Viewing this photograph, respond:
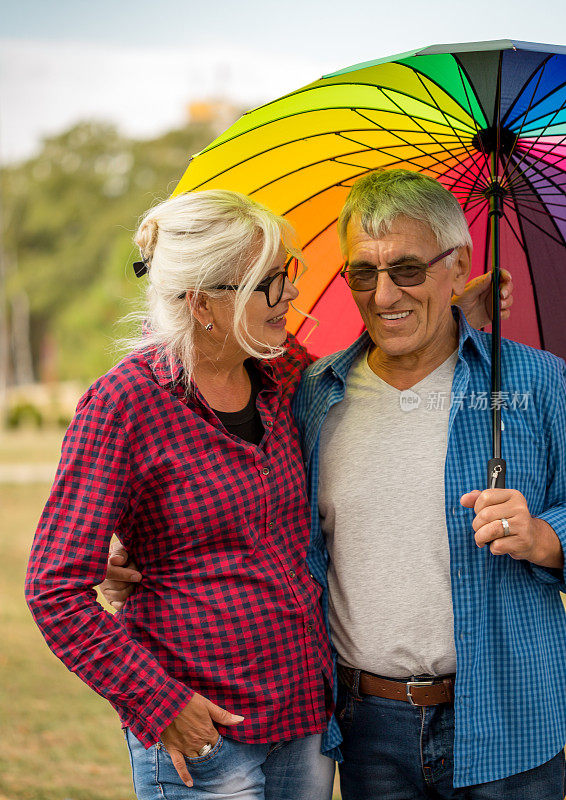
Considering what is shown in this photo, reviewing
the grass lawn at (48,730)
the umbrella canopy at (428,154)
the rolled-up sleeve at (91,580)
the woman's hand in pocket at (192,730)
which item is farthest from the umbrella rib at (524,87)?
the grass lawn at (48,730)

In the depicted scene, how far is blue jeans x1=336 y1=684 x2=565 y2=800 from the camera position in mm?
2152

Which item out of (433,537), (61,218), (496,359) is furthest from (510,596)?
(61,218)

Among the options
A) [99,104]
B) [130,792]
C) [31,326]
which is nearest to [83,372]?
[31,326]

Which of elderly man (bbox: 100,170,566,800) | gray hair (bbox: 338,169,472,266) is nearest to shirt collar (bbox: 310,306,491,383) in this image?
elderly man (bbox: 100,170,566,800)

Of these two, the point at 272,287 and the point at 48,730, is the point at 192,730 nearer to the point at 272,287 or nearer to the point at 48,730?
the point at 272,287

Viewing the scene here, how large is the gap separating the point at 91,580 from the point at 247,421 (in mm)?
596

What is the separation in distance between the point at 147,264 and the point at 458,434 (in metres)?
0.95

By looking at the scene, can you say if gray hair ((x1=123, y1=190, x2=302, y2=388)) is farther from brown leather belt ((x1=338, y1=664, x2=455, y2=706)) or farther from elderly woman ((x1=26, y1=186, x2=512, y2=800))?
brown leather belt ((x1=338, y1=664, x2=455, y2=706))

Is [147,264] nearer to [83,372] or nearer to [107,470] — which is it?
[107,470]

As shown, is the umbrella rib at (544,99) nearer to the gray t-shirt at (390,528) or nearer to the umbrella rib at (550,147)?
the umbrella rib at (550,147)

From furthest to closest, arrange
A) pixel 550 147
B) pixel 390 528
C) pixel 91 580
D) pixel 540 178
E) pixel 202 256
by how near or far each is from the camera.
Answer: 1. pixel 540 178
2. pixel 550 147
3. pixel 390 528
4. pixel 202 256
5. pixel 91 580

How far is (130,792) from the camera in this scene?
4.38 meters

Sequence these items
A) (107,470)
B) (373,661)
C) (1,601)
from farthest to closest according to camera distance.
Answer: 1. (1,601)
2. (373,661)
3. (107,470)

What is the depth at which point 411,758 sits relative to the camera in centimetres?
219
